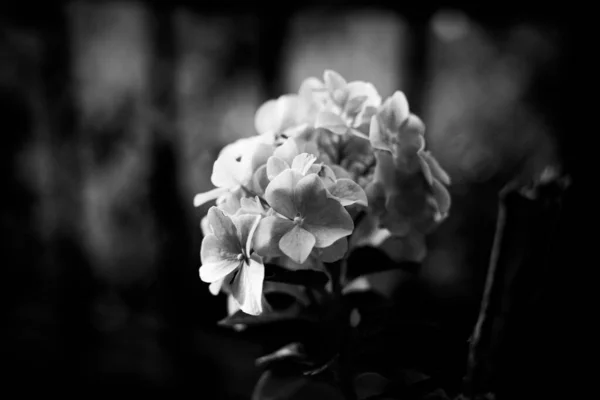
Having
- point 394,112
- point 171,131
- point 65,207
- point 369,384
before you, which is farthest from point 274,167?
point 65,207

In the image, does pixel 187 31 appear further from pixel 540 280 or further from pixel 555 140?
pixel 540 280

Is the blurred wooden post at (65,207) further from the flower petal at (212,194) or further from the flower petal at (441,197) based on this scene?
the flower petal at (441,197)

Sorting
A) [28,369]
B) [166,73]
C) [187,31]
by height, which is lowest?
[28,369]

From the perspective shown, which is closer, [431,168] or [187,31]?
[431,168]

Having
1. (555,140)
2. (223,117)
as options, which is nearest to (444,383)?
(555,140)

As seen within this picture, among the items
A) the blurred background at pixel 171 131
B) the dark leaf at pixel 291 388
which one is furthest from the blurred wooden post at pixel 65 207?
the dark leaf at pixel 291 388

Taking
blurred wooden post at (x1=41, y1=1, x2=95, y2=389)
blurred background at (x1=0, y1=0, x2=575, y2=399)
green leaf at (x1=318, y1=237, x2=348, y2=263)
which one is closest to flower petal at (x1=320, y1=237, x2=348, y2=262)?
green leaf at (x1=318, y1=237, x2=348, y2=263)

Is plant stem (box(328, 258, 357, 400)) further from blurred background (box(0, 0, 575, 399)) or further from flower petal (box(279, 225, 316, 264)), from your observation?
blurred background (box(0, 0, 575, 399))
